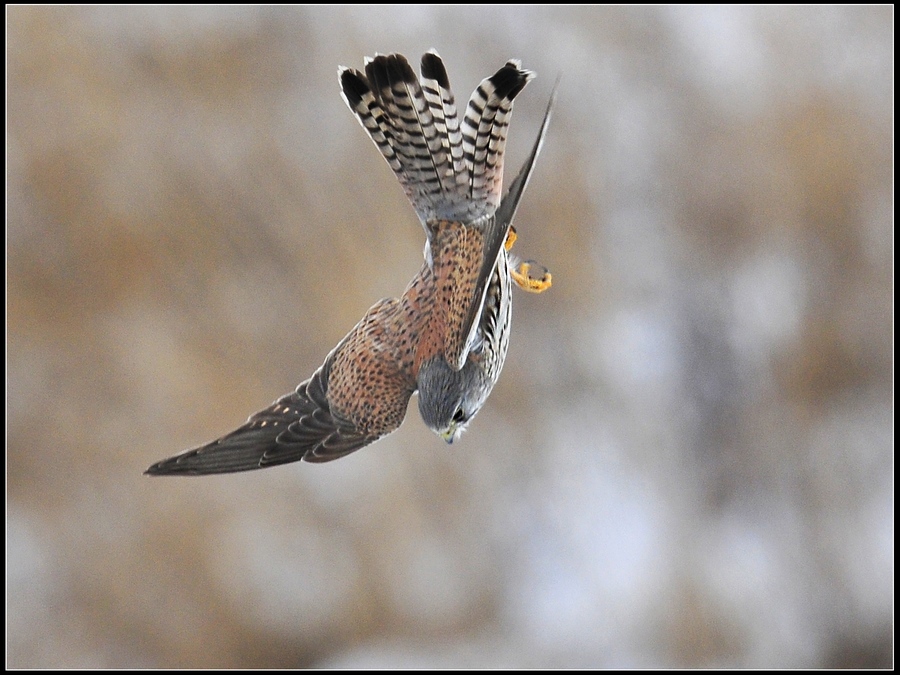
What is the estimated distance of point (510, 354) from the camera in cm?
389

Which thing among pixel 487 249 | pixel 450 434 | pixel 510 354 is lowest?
pixel 450 434

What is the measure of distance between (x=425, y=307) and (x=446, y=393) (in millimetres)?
123

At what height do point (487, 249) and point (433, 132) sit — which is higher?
point (433, 132)

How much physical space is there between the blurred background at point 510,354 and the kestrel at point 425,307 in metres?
2.07

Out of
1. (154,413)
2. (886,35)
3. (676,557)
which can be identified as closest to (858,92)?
(886,35)

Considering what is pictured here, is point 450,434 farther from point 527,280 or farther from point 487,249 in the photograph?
point 487,249

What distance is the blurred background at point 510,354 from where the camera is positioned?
11.2 feet

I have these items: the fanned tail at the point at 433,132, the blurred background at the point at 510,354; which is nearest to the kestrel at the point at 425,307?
the fanned tail at the point at 433,132

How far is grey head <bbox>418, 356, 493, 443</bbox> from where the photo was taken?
109 cm

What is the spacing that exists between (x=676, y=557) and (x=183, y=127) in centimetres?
310

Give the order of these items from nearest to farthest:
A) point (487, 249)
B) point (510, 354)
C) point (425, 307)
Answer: point (487, 249) → point (425, 307) → point (510, 354)

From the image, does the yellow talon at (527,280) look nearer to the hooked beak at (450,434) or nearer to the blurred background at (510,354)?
the hooked beak at (450,434)

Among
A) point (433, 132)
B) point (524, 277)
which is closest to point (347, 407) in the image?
point (524, 277)

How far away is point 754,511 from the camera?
14.2 ft
